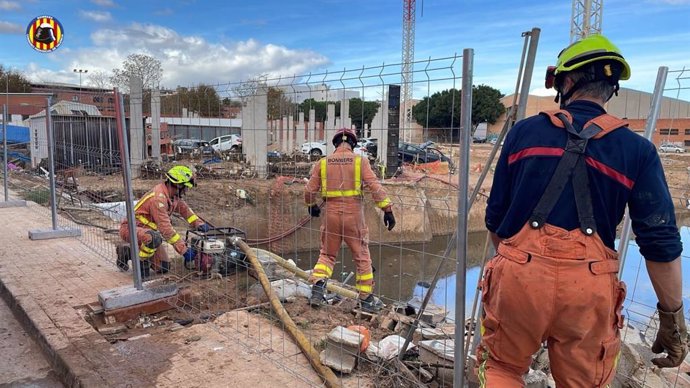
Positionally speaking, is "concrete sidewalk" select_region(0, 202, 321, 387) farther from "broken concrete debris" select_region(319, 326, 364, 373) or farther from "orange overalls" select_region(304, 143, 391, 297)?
"orange overalls" select_region(304, 143, 391, 297)

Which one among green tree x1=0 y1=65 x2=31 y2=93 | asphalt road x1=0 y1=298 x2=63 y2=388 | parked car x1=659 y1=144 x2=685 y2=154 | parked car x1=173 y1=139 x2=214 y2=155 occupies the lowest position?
asphalt road x1=0 y1=298 x2=63 y2=388

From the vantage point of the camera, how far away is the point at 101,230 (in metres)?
8.71

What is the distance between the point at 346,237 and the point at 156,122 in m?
2.59

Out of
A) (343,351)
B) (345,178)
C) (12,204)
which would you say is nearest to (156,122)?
(345,178)

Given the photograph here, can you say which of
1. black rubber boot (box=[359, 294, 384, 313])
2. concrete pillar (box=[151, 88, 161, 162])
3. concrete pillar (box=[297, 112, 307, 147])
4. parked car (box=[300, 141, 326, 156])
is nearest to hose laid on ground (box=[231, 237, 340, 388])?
black rubber boot (box=[359, 294, 384, 313])

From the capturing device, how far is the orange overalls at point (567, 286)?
183 centimetres

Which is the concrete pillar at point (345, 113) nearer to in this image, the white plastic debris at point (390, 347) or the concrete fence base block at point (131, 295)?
the white plastic debris at point (390, 347)

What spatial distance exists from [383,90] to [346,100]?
36 cm

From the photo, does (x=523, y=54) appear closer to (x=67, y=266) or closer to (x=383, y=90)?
(x=383, y=90)

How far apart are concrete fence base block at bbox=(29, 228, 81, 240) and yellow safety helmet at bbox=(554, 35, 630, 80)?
7952mm

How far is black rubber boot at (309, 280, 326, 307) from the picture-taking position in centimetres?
527

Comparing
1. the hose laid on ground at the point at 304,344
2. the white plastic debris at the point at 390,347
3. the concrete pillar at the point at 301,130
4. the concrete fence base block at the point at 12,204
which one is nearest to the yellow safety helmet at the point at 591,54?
the concrete pillar at the point at 301,130

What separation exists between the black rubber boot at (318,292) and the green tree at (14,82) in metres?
44.2

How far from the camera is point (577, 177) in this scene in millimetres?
1866
